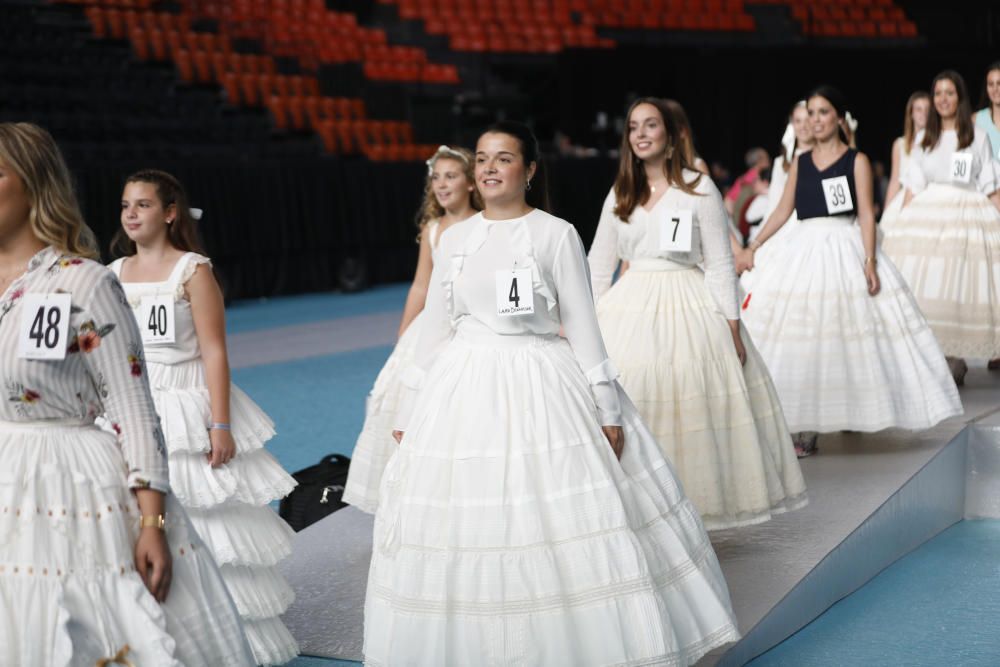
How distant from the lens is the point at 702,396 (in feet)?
13.9

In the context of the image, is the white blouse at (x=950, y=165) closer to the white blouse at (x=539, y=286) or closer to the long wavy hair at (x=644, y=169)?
the long wavy hair at (x=644, y=169)

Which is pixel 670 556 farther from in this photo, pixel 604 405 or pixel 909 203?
pixel 909 203

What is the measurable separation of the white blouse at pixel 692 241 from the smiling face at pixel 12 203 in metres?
2.41

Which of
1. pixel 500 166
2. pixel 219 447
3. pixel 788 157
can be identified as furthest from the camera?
pixel 788 157

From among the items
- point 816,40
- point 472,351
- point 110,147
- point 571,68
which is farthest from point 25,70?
point 816,40

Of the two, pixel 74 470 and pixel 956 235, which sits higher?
pixel 74 470

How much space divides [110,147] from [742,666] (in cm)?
1037

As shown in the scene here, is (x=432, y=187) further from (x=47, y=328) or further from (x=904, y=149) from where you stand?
(x=904, y=149)

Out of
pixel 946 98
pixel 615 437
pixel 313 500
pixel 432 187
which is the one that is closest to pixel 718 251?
pixel 432 187

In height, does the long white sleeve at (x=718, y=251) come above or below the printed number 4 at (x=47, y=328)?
below

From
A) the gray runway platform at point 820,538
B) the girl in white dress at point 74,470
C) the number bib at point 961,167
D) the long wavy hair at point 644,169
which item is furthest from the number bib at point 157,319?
the number bib at point 961,167

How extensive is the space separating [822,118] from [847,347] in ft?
3.05

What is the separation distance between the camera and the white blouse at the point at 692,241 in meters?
4.32

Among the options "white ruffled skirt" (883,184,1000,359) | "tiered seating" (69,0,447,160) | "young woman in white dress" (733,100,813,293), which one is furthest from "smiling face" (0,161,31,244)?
"tiered seating" (69,0,447,160)
